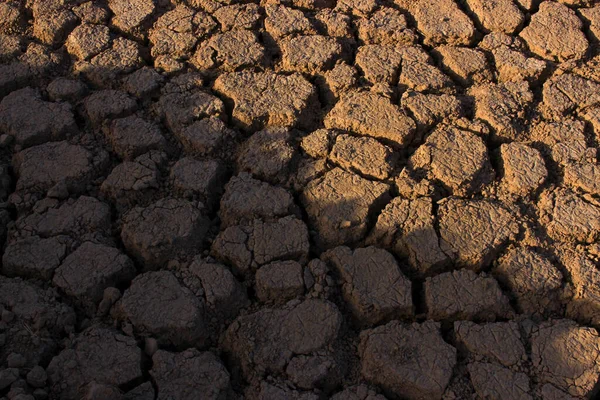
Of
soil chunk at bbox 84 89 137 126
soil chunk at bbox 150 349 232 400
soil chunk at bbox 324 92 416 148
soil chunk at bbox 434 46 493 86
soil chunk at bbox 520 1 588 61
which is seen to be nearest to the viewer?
soil chunk at bbox 150 349 232 400

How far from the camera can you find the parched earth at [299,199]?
2215 millimetres

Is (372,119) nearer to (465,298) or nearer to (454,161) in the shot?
(454,161)

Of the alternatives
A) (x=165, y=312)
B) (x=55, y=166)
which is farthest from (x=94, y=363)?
(x=55, y=166)

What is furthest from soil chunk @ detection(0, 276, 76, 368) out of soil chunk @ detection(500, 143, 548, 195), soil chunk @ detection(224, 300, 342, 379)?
soil chunk @ detection(500, 143, 548, 195)

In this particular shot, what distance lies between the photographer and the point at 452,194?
8.58ft

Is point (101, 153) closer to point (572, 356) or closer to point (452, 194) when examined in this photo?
point (452, 194)

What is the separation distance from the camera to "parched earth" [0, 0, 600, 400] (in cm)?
221

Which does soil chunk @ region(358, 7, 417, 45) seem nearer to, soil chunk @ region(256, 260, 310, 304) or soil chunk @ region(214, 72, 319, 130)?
soil chunk @ region(214, 72, 319, 130)

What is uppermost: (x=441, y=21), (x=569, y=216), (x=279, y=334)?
(x=441, y=21)

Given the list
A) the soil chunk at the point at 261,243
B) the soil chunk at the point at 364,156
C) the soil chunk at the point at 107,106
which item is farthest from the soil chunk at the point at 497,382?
the soil chunk at the point at 107,106

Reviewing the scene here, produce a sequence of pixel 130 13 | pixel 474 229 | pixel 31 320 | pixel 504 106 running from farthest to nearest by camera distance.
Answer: pixel 130 13, pixel 504 106, pixel 474 229, pixel 31 320

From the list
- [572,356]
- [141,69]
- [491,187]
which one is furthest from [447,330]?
[141,69]

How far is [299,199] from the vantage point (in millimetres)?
2621

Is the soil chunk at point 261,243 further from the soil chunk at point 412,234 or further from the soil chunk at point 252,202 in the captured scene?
the soil chunk at point 412,234
